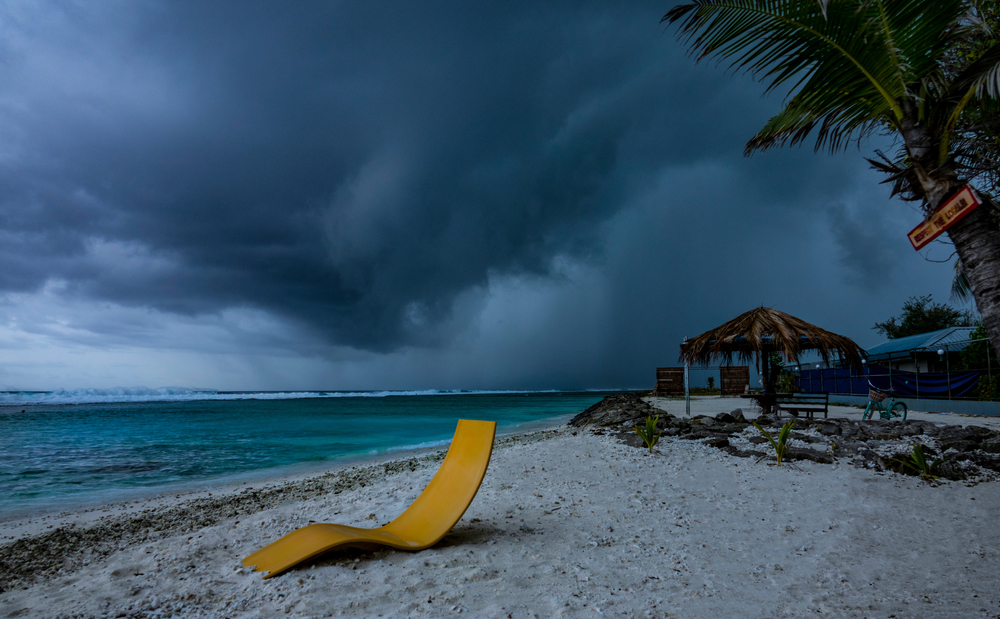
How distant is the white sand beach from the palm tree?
223 centimetres

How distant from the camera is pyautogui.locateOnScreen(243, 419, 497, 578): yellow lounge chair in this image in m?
3.48

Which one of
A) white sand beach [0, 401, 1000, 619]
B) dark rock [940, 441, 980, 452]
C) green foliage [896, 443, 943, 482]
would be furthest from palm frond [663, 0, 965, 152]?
dark rock [940, 441, 980, 452]

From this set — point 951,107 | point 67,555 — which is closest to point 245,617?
point 67,555

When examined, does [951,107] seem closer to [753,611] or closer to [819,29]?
[819,29]

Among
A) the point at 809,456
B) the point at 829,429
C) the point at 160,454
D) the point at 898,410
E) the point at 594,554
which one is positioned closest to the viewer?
the point at 594,554

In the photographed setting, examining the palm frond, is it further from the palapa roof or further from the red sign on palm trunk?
the palapa roof

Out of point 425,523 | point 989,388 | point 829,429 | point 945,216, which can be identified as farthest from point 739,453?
point 989,388

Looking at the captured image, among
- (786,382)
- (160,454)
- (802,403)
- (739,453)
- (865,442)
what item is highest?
(786,382)

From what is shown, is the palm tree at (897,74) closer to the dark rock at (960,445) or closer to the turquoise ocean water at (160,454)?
the dark rock at (960,445)

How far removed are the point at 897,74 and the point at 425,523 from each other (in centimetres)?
433

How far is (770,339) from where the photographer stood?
1092cm

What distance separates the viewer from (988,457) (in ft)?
20.0

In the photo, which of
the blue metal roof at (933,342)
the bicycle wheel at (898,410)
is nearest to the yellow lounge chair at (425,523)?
the bicycle wheel at (898,410)

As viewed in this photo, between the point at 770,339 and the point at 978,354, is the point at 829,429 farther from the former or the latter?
the point at 978,354
